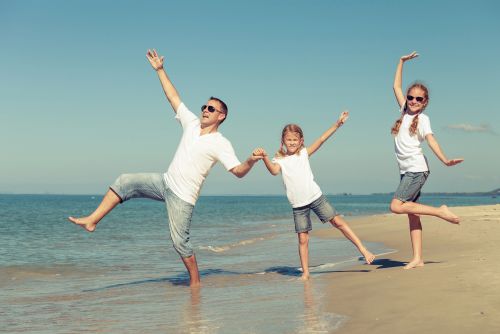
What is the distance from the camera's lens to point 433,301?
4.42m

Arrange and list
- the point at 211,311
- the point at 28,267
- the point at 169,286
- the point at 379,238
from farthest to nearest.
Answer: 1. the point at 379,238
2. the point at 28,267
3. the point at 169,286
4. the point at 211,311

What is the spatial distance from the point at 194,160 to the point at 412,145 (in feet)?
8.62

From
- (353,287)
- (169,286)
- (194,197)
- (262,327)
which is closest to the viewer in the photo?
(262,327)

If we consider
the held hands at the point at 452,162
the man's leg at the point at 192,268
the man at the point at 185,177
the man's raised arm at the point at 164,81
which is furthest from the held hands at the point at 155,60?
the held hands at the point at 452,162

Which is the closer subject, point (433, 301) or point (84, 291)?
point (433, 301)

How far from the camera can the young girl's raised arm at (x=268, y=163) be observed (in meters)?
6.00

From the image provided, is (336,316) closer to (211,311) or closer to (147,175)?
(211,311)

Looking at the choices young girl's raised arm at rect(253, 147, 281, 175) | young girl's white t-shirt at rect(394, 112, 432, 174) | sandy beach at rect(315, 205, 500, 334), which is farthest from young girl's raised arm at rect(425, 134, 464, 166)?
young girl's raised arm at rect(253, 147, 281, 175)

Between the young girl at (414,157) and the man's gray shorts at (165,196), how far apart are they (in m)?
2.48

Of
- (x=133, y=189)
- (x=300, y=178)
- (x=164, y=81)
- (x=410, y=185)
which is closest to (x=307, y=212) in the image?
(x=300, y=178)

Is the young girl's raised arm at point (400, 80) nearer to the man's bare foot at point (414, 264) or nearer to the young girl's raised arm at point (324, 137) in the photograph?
the young girl's raised arm at point (324, 137)

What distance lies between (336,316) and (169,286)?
3174 mm

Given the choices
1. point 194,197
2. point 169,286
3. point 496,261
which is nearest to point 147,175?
point 194,197

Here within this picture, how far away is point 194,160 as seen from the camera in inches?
251
